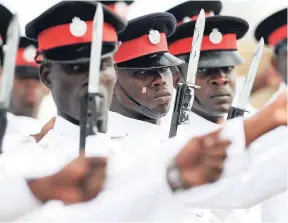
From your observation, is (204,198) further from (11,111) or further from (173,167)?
(11,111)

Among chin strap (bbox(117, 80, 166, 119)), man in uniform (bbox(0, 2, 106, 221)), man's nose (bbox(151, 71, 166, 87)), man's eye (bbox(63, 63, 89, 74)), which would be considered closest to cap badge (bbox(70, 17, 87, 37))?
man's eye (bbox(63, 63, 89, 74))

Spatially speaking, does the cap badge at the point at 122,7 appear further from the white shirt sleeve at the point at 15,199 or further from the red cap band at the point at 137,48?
the white shirt sleeve at the point at 15,199

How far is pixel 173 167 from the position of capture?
7.13 ft

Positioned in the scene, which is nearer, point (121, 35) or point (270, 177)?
point (270, 177)

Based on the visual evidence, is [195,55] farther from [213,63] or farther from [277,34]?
[277,34]

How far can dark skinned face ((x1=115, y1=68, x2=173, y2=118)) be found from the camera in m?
3.99

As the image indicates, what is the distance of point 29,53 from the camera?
5.41 m

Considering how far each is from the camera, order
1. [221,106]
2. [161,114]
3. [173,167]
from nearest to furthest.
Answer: [173,167] → [161,114] → [221,106]

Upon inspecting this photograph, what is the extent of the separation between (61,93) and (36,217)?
31.6 inches

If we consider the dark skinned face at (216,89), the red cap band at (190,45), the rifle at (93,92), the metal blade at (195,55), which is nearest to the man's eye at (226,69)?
the dark skinned face at (216,89)

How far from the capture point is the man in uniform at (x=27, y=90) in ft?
18.4

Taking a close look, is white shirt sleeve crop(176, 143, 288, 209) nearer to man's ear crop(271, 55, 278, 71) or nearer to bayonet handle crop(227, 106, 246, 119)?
bayonet handle crop(227, 106, 246, 119)

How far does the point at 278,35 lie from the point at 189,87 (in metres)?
2.89

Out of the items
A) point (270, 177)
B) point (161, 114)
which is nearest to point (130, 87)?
point (161, 114)
